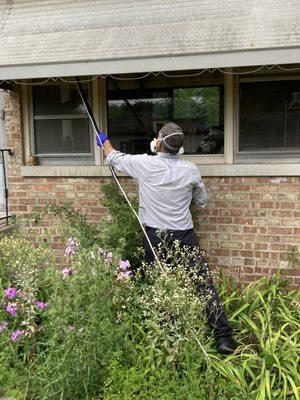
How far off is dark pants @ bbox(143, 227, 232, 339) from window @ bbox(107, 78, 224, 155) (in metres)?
1.41

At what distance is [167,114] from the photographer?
5.04 meters

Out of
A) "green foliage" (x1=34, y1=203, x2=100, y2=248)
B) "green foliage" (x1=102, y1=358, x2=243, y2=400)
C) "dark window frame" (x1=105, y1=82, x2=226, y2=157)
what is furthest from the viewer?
"dark window frame" (x1=105, y1=82, x2=226, y2=157)

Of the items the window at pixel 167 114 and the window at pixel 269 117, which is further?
the window at pixel 167 114

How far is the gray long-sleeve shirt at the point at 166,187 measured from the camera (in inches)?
148

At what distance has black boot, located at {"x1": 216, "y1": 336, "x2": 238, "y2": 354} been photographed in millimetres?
3633

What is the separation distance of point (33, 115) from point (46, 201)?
1041 millimetres

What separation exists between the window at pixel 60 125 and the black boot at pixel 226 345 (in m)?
2.60

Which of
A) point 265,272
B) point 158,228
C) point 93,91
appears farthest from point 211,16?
point 265,272

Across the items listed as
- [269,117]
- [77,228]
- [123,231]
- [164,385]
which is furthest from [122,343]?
[269,117]

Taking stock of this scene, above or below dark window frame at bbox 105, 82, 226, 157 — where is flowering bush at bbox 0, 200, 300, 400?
below

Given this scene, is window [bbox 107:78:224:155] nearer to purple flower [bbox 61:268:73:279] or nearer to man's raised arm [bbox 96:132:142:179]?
man's raised arm [bbox 96:132:142:179]

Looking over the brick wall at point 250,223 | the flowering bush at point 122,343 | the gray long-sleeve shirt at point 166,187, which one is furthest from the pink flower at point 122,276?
the brick wall at point 250,223

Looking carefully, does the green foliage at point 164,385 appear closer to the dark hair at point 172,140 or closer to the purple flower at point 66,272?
the purple flower at point 66,272

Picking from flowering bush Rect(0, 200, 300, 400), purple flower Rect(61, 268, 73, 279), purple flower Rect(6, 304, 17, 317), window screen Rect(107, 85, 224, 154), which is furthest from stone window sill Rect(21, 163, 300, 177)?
purple flower Rect(6, 304, 17, 317)
